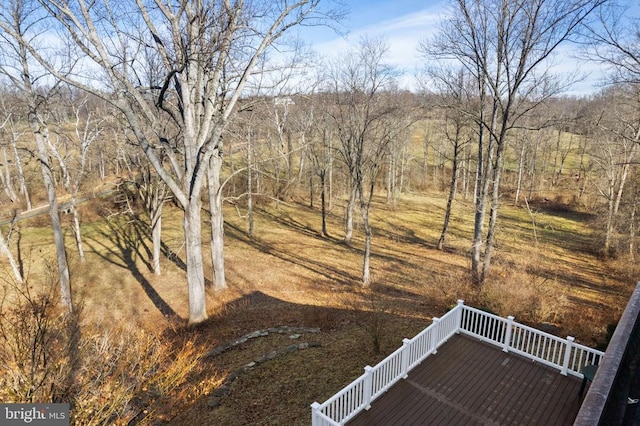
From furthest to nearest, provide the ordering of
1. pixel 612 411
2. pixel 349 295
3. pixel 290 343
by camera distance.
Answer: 1. pixel 349 295
2. pixel 290 343
3. pixel 612 411

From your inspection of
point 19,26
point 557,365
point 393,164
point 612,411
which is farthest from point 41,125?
point 393,164

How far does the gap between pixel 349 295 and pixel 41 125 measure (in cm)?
1258

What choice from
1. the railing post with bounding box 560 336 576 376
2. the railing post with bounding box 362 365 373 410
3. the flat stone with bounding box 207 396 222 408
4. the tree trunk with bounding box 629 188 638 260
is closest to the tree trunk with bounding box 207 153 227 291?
the flat stone with bounding box 207 396 222 408

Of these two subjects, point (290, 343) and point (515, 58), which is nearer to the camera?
point (290, 343)

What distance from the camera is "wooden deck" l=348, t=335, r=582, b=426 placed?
248 inches

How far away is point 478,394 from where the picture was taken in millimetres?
6906

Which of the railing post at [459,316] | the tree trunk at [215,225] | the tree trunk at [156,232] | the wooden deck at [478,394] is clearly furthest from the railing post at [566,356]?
the tree trunk at [156,232]

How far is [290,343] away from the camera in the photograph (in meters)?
9.54

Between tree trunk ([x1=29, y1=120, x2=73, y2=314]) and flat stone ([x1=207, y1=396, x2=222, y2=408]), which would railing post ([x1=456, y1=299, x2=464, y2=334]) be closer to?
flat stone ([x1=207, y1=396, x2=222, y2=408])

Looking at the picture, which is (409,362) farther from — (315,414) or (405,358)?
(315,414)

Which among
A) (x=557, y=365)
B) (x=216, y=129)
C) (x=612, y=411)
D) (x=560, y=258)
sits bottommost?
(x=560, y=258)

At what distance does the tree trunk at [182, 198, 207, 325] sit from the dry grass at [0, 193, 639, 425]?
0.55 m

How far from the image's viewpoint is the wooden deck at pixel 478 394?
6.29 m

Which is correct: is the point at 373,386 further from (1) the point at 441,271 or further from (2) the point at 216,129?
(1) the point at 441,271
